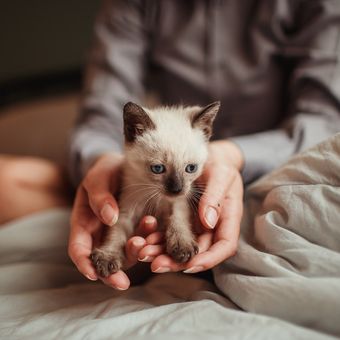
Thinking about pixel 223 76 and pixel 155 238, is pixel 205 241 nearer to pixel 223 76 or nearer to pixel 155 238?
pixel 155 238

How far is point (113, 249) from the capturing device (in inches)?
40.6

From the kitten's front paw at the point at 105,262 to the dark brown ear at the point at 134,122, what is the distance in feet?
1.18

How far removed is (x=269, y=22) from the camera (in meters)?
1.50

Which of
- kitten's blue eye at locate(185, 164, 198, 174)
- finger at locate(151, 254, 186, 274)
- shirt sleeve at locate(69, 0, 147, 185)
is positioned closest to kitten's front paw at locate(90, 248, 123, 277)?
finger at locate(151, 254, 186, 274)

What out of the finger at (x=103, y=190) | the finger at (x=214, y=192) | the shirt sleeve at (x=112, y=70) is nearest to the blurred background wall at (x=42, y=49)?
the shirt sleeve at (x=112, y=70)

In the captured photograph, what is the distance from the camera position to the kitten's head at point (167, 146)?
42.3 inches

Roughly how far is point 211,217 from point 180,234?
3.9 inches

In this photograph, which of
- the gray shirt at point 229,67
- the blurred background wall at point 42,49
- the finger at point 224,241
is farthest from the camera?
the blurred background wall at point 42,49

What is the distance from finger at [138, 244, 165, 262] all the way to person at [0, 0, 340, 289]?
22 centimetres

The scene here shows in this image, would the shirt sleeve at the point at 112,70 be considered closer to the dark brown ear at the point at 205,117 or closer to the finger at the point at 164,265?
the dark brown ear at the point at 205,117

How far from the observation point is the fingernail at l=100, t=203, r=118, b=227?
1.00 metres

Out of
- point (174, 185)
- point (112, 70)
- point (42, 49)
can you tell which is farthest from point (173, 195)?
point (42, 49)

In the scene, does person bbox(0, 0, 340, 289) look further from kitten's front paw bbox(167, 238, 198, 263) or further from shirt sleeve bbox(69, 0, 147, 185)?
kitten's front paw bbox(167, 238, 198, 263)

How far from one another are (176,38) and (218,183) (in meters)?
0.86
